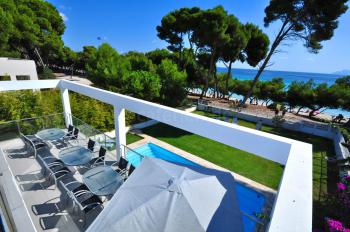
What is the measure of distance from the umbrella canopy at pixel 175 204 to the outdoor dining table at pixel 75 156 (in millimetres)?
2742

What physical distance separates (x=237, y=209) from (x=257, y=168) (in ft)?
23.8

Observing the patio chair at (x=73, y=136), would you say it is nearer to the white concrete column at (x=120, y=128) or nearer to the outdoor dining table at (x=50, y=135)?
the outdoor dining table at (x=50, y=135)

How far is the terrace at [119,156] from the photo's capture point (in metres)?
1.49

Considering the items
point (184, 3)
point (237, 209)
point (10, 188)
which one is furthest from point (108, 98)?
point (184, 3)

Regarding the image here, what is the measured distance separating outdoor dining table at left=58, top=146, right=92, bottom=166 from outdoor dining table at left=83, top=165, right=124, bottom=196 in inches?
26.0

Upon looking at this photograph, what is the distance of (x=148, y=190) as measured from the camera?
2453 millimetres

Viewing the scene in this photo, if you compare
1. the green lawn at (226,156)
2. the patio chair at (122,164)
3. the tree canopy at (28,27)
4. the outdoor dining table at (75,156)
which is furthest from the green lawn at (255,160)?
the tree canopy at (28,27)

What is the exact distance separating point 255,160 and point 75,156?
808cm

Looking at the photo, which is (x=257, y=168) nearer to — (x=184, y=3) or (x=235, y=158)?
(x=235, y=158)

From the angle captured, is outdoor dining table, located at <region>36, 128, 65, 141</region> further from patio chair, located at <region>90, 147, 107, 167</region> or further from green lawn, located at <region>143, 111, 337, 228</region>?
green lawn, located at <region>143, 111, 337, 228</region>

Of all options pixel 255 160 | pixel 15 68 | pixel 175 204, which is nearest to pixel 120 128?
pixel 175 204

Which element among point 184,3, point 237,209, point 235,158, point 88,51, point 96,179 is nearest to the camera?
point 237,209

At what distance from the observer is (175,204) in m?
2.20

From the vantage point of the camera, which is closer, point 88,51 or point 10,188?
point 10,188
